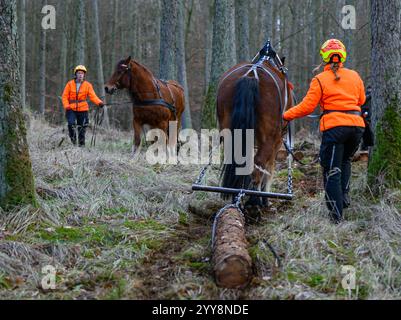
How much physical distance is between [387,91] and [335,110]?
3.03 feet

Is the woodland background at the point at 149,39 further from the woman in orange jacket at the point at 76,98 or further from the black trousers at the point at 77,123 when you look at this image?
the black trousers at the point at 77,123

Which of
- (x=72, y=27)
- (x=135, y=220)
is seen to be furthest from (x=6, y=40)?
(x=72, y=27)

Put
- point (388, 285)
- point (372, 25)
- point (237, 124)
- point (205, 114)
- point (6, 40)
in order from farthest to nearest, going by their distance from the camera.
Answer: point (205, 114)
point (372, 25)
point (237, 124)
point (6, 40)
point (388, 285)

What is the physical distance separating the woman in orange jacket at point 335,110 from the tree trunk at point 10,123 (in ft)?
10.6

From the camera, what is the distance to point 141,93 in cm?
1042

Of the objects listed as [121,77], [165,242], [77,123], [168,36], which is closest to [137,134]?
[121,77]

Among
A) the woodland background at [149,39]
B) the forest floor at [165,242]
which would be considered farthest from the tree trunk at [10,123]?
the woodland background at [149,39]

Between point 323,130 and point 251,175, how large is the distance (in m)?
1.05

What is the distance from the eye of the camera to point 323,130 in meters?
5.91

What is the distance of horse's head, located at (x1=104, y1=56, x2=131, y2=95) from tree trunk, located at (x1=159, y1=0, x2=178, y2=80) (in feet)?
11.9

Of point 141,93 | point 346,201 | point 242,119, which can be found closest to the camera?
point 242,119

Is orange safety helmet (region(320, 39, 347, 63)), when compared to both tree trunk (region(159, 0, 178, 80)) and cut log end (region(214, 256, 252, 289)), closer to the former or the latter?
cut log end (region(214, 256, 252, 289))

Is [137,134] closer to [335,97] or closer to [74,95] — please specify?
[74,95]

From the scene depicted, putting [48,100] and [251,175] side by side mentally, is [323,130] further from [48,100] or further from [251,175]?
[48,100]
